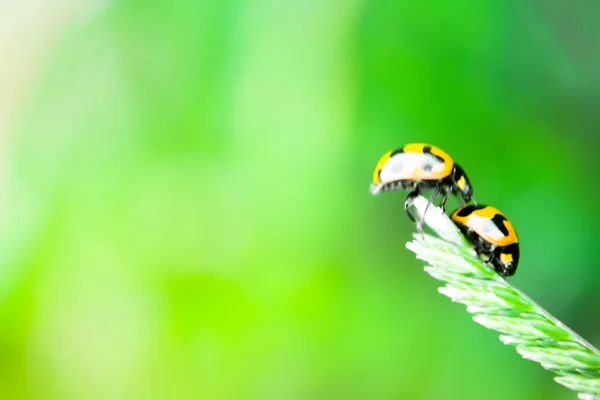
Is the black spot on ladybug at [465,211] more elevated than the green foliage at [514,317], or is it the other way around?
the black spot on ladybug at [465,211]

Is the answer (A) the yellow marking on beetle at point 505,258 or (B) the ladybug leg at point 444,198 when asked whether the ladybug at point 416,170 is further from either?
(A) the yellow marking on beetle at point 505,258

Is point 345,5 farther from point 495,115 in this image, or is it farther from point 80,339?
point 80,339

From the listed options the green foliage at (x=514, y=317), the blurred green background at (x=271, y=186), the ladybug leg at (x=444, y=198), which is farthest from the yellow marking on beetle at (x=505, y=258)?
the blurred green background at (x=271, y=186)

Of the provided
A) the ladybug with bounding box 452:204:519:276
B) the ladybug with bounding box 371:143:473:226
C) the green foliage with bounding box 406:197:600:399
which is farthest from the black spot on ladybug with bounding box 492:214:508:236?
the green foliage with bounding box 406:197:600:399

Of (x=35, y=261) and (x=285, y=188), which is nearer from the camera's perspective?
(x=35, y=261)

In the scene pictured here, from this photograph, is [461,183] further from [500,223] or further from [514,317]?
[514,317]

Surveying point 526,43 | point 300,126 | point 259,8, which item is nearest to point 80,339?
point 300,126
